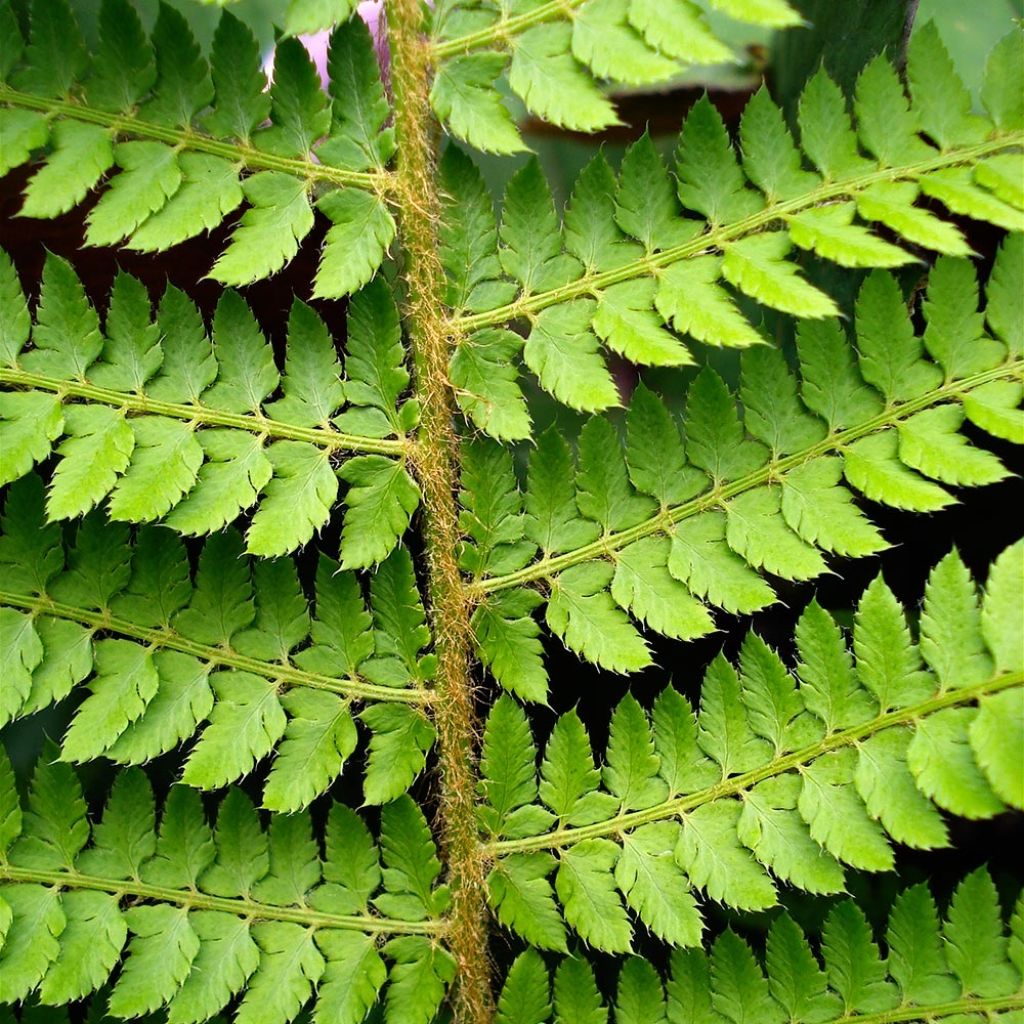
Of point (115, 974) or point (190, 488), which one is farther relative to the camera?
point (115, 974)

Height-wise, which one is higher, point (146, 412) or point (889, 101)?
point (889, 101)

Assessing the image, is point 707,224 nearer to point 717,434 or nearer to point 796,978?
point 717,434

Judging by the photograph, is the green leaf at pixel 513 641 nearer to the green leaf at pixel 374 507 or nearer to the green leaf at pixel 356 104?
the green leaf at pixel 374 507

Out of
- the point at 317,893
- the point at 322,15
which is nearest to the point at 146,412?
the point at 322,15

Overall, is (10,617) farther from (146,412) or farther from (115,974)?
(115,974)

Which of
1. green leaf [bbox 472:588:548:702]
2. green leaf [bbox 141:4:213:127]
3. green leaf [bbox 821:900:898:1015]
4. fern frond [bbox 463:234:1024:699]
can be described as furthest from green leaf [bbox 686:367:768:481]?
green leaf [bbox 141:4:213:127]

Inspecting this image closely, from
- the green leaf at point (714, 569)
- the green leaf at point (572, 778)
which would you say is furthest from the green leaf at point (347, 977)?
the green leaf at point (714, 569)
